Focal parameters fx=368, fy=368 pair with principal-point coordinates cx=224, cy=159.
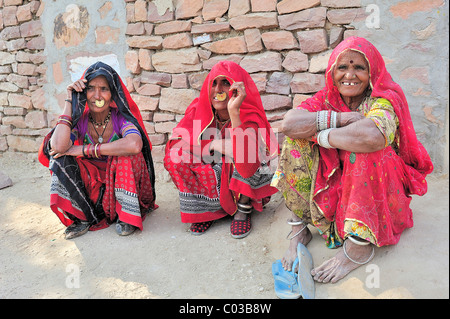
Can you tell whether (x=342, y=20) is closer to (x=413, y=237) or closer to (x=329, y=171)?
(x=329, y=171)

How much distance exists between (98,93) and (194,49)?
1.25m

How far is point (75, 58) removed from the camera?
435 cm

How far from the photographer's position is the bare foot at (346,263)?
6.48 ft

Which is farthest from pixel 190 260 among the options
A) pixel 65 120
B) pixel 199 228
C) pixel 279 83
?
pixel 279 83

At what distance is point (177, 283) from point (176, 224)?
0.80m

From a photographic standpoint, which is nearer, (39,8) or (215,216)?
(215,216)

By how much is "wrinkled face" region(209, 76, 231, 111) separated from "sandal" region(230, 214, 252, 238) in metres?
0.87

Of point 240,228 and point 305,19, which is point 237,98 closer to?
point 240,228

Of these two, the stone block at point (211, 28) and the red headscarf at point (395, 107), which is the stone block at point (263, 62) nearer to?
the stone block at point (211, 28)

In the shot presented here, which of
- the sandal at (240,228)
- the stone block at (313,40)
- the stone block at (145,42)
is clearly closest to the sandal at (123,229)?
the sandal at (240,228)

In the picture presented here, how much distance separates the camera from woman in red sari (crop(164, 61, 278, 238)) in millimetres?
2652

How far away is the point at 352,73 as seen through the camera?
6.79ft
